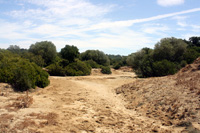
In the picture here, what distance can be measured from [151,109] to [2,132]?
577cm

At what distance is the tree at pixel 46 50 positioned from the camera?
3559 centimetres

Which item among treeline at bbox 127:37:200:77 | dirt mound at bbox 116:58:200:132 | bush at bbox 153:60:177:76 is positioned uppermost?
treeline at bbox 127:37:200:77

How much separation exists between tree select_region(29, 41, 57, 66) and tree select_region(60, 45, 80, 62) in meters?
5.68

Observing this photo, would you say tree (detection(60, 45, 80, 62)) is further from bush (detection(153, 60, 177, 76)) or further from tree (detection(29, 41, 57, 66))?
bush (detection(153, 60, 177, 76))

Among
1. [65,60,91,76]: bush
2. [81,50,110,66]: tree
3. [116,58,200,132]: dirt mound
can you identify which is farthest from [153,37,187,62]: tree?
[81,50,110,66]: tree

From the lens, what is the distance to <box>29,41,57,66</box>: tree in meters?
35.6

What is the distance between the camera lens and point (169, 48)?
2583 centimetres

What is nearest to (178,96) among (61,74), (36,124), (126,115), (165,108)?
(165,108)

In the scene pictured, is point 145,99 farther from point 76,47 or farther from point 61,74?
point 76,47

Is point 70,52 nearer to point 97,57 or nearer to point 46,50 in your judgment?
point 46,50

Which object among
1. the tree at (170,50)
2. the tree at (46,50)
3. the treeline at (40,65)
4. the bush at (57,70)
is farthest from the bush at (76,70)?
the tree at (170,50)

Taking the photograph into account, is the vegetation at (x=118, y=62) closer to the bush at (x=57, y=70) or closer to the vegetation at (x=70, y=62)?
the vegetation at (x=70, y=62)

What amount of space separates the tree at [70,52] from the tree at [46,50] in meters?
5.68

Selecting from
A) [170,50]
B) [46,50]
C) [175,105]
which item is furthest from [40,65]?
[175,105]
